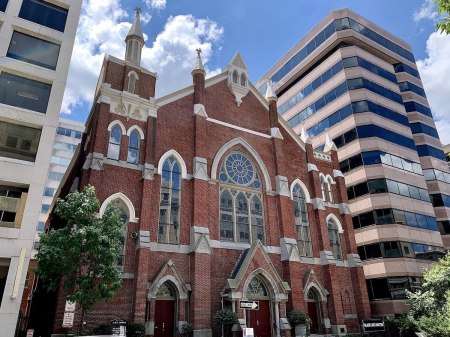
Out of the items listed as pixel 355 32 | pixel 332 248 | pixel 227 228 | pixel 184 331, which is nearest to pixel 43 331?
pixel 184 331

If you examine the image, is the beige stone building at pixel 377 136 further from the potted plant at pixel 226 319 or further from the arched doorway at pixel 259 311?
the potted plant at pixel 226 319

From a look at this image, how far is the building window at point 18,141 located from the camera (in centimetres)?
1673

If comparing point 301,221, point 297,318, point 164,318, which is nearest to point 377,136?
point 301,221

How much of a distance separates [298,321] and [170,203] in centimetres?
1040

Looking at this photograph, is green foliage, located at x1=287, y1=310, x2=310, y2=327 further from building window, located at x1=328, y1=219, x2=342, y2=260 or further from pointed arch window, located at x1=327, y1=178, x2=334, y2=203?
pointed arch window, located at x1=327, y1=178, x2=334, y2=203

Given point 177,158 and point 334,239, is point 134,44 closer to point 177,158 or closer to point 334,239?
point 177,158

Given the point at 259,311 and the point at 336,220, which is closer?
the point at 259,311

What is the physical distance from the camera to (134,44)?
79.7 ft

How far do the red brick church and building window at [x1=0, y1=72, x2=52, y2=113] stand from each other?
3239 millimetres

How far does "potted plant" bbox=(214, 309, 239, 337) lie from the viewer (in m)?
18.9

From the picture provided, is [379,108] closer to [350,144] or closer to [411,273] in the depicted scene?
[350,144]

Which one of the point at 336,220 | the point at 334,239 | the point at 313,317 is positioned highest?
the point at 336,220

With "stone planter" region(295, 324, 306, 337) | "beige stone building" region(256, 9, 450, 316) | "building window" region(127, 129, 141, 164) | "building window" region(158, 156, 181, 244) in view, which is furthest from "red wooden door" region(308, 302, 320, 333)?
"building window" region(127, 129, 141, 164)

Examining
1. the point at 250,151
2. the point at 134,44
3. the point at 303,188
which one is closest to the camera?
the point at 134,44
